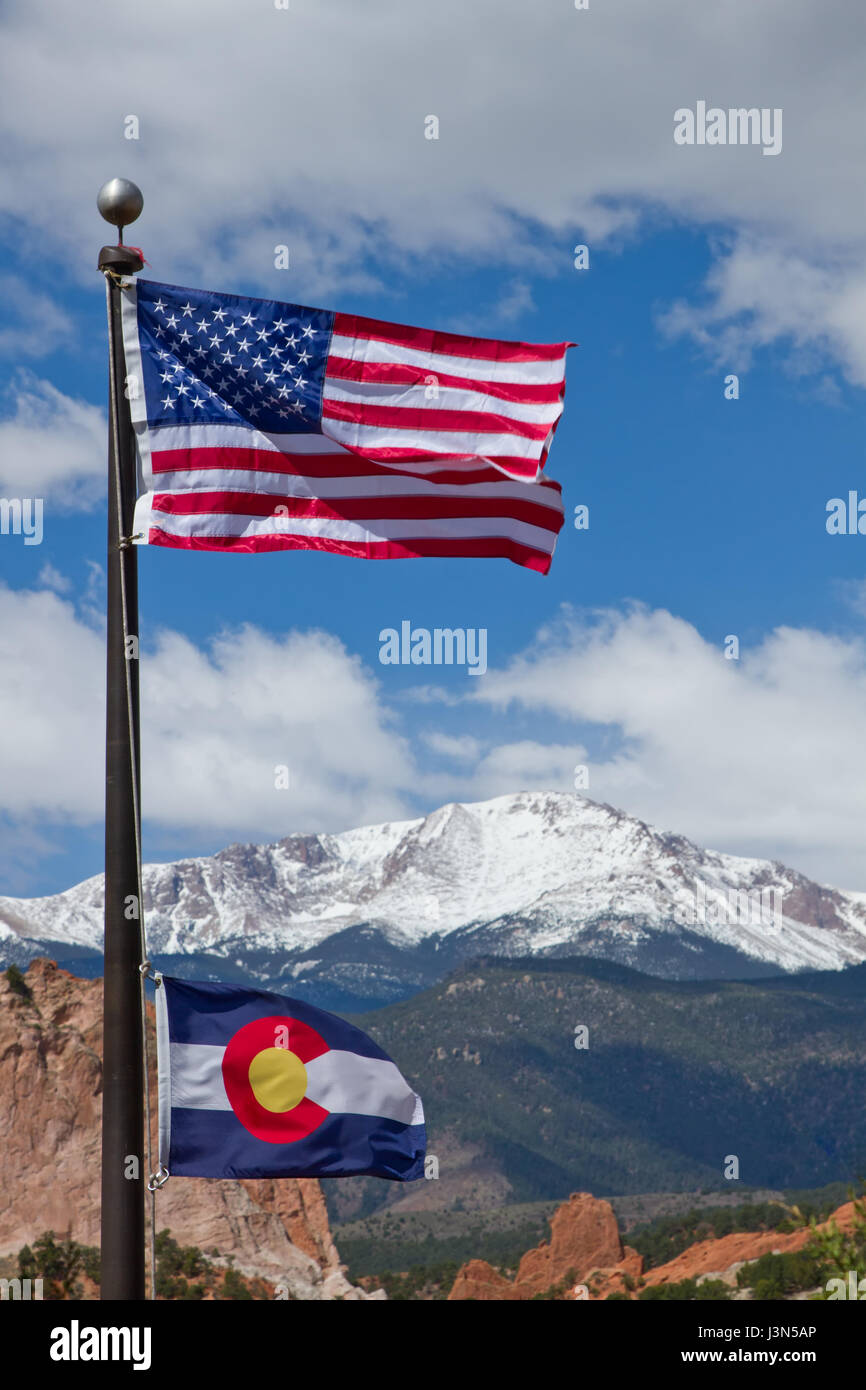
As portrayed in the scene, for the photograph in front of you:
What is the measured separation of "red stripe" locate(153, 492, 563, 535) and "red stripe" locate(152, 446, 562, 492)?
0.47 feet

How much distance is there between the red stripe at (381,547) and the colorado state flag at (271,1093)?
2326 mm

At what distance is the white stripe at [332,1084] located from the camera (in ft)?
26.8

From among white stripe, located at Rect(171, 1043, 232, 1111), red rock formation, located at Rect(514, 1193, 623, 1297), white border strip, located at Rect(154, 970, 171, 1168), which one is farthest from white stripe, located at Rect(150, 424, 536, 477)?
red rock formation, located at Rect(514, 1193, 623, 1297)

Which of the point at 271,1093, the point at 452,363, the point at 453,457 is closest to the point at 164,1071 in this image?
the point at 271,1093

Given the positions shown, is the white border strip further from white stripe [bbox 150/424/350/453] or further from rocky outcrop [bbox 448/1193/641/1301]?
rocky outcrop [bbox 448/1193/641/1301]

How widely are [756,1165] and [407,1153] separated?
612 feet

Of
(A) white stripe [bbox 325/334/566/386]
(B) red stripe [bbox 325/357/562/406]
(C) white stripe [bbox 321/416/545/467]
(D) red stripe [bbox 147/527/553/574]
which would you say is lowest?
(D) red stripe [bbox 147/527/553/574]

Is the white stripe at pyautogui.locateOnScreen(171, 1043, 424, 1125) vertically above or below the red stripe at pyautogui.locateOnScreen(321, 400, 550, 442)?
below

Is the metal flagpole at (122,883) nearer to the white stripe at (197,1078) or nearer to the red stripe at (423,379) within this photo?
the white stripe at (197,1078)

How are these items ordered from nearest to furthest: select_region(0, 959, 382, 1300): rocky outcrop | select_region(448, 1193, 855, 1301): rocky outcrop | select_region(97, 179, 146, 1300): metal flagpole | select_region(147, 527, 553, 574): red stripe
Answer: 1. select_region(97, 179, 146, 1300): metal flagpole
2. select_region(147, 527, 553, 574): red stripe
3. select_region(0, 959, 382, 1300): rocky outcrop
4. select_region(448, 1193, 855, 1301): rocky outcrop

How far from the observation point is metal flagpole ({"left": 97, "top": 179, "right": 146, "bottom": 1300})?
7.13 meters

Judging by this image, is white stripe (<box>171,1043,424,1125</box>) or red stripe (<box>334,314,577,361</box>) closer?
white stripe (<box>171,1043,424,1125</box>)

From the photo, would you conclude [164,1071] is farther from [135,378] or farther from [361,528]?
Answer: [135,378]
